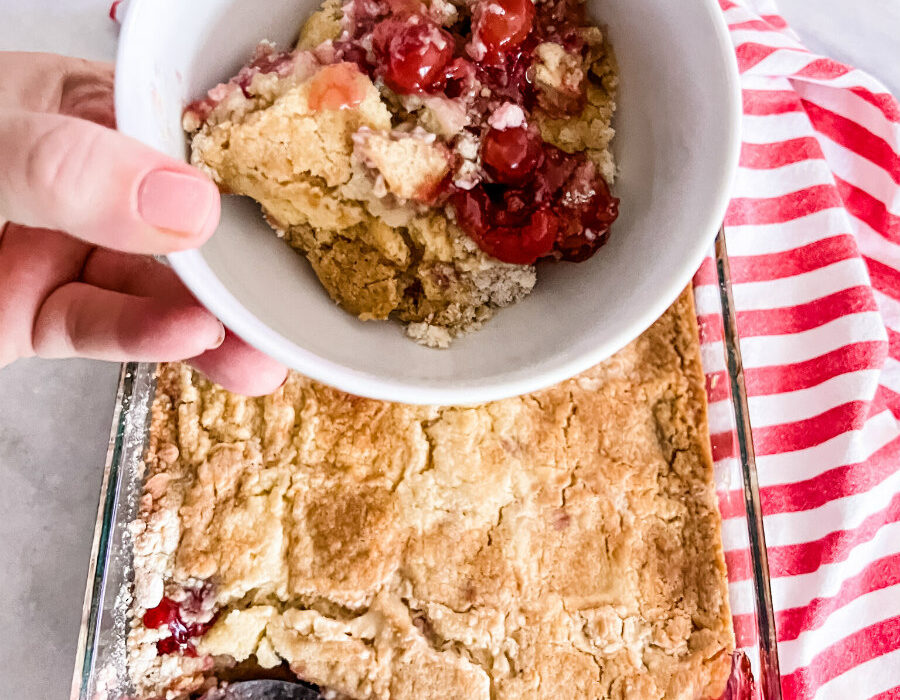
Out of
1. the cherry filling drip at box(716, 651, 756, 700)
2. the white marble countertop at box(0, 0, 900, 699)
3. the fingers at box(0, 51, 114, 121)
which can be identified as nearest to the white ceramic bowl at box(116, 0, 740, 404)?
the fingers at box(0, 51, 114, 121)

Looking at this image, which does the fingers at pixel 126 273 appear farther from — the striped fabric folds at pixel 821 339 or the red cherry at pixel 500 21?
the striped fabric folds at pixel 821 339

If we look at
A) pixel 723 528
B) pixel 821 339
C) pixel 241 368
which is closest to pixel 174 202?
pixel 241 368

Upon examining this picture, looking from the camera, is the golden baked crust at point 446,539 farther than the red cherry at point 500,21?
Yes

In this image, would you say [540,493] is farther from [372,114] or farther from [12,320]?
→ [12,320]

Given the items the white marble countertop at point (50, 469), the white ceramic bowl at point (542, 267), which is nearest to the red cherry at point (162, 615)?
the white marble countertop at point (50, 469)

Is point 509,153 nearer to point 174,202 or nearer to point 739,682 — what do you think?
point 174,202

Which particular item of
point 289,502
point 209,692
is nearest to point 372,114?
point 289,502

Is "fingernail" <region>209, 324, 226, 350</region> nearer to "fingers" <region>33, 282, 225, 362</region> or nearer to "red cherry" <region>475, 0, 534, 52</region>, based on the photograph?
"fingers" <region>33, 282, 225, 362</region>
